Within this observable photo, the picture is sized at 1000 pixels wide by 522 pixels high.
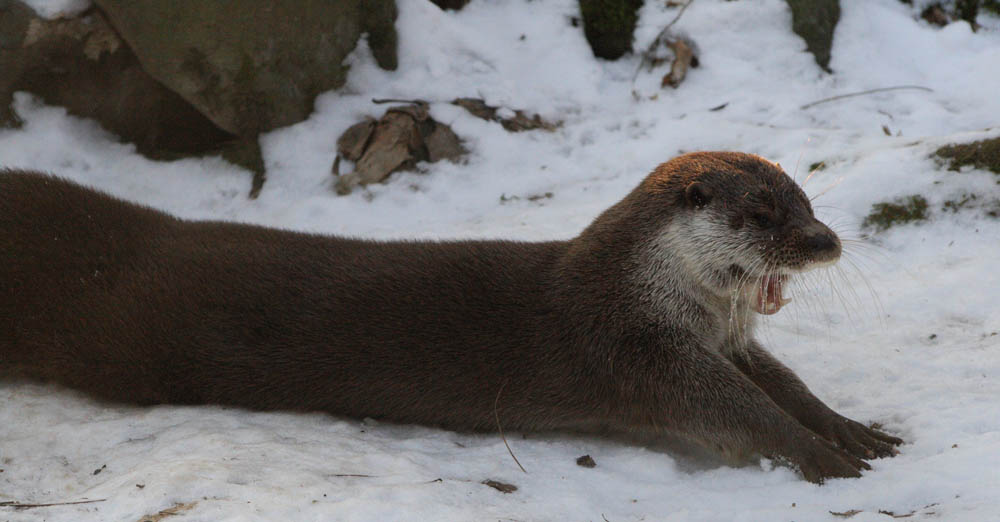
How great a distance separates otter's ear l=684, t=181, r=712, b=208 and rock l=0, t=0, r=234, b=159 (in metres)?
3.74

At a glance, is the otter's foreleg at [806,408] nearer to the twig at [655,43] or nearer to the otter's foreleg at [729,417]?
the otter's foreleg at [729,417]

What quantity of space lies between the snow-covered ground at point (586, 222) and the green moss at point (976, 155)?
7 cm

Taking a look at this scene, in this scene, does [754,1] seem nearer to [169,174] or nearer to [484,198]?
[484,198]

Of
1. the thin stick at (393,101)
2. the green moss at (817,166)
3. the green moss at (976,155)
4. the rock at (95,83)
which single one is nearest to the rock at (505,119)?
the thin stick at (393,101)

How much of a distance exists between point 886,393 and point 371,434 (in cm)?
207

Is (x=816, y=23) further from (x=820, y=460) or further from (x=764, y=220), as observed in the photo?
(x=820, y=460)

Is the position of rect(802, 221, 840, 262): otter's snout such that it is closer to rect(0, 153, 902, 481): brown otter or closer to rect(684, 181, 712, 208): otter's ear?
rect(0, 153, 902, 481): brown otter

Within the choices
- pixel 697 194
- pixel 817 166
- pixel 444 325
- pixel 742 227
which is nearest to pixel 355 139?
pixel 444 325

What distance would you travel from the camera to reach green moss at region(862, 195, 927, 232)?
15.3 feet

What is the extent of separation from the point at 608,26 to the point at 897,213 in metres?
3.05

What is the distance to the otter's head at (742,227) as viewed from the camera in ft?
10.5

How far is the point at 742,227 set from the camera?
3314mm

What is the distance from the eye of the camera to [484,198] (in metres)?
5.84

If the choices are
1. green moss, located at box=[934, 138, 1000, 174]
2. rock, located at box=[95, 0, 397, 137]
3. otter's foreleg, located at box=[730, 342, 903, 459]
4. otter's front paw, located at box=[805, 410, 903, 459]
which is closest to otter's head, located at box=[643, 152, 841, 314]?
otter's foreleg, located at box=[730, 342, 903, 459]
